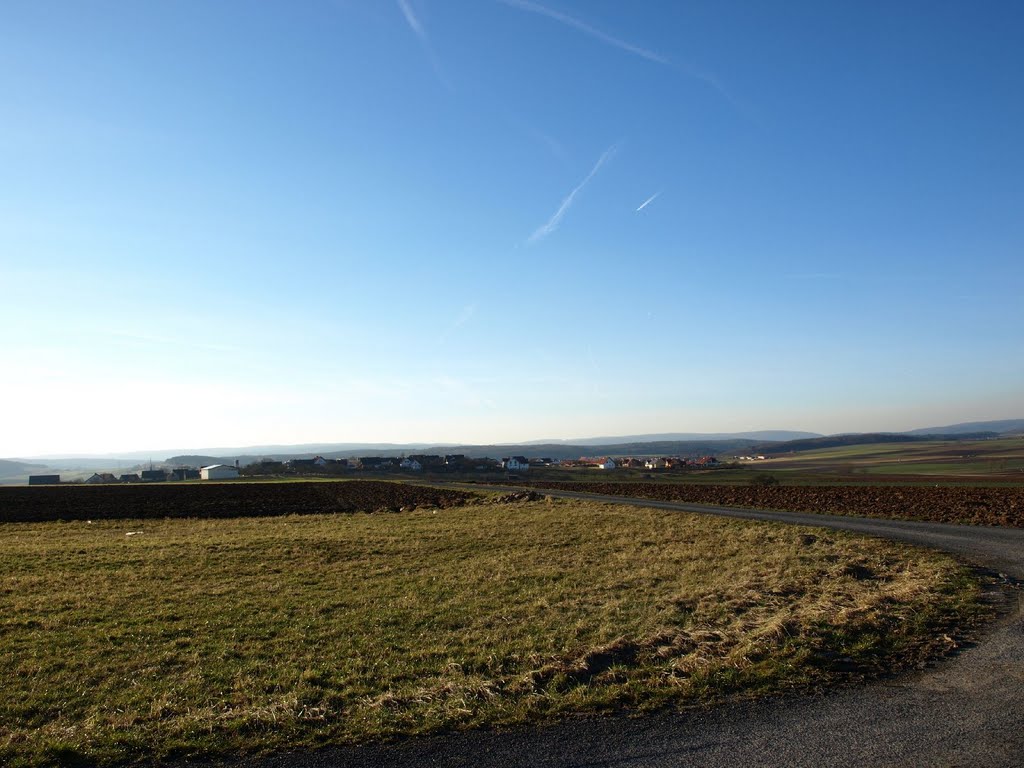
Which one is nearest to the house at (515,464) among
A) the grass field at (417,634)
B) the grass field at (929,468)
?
the grass field at (929,468)

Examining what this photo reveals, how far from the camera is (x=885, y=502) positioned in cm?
3750

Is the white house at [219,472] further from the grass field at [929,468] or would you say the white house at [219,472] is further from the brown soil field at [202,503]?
the grass field at [929,468]

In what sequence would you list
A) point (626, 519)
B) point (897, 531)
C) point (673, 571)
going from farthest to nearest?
point (626, 519), point (897, 531), point (673, 571)

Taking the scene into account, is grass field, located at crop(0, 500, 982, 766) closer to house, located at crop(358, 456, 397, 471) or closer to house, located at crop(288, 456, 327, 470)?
house, located at crop(288, 456, 327, 470)

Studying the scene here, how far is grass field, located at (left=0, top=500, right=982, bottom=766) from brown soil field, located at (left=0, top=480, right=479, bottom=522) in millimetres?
23073

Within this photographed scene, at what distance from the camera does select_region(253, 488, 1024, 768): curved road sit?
649cm

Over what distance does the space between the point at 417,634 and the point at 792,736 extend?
24.2ft

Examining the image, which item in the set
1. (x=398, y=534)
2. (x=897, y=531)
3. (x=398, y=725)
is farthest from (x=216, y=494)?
(x=398, y=725)

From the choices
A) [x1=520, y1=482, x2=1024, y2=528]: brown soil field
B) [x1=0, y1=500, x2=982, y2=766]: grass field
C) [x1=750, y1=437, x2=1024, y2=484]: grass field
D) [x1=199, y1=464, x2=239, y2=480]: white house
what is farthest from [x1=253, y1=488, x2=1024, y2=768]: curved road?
[x1=199, y1=464, x2=239, y2=480]: white house

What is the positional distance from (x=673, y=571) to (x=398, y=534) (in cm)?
1480

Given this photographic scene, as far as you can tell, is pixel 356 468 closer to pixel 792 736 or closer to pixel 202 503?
pixel 202 503

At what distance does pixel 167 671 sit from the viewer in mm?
10539

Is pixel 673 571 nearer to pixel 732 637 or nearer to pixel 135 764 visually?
pixel 732 637

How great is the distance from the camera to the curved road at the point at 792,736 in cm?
649
